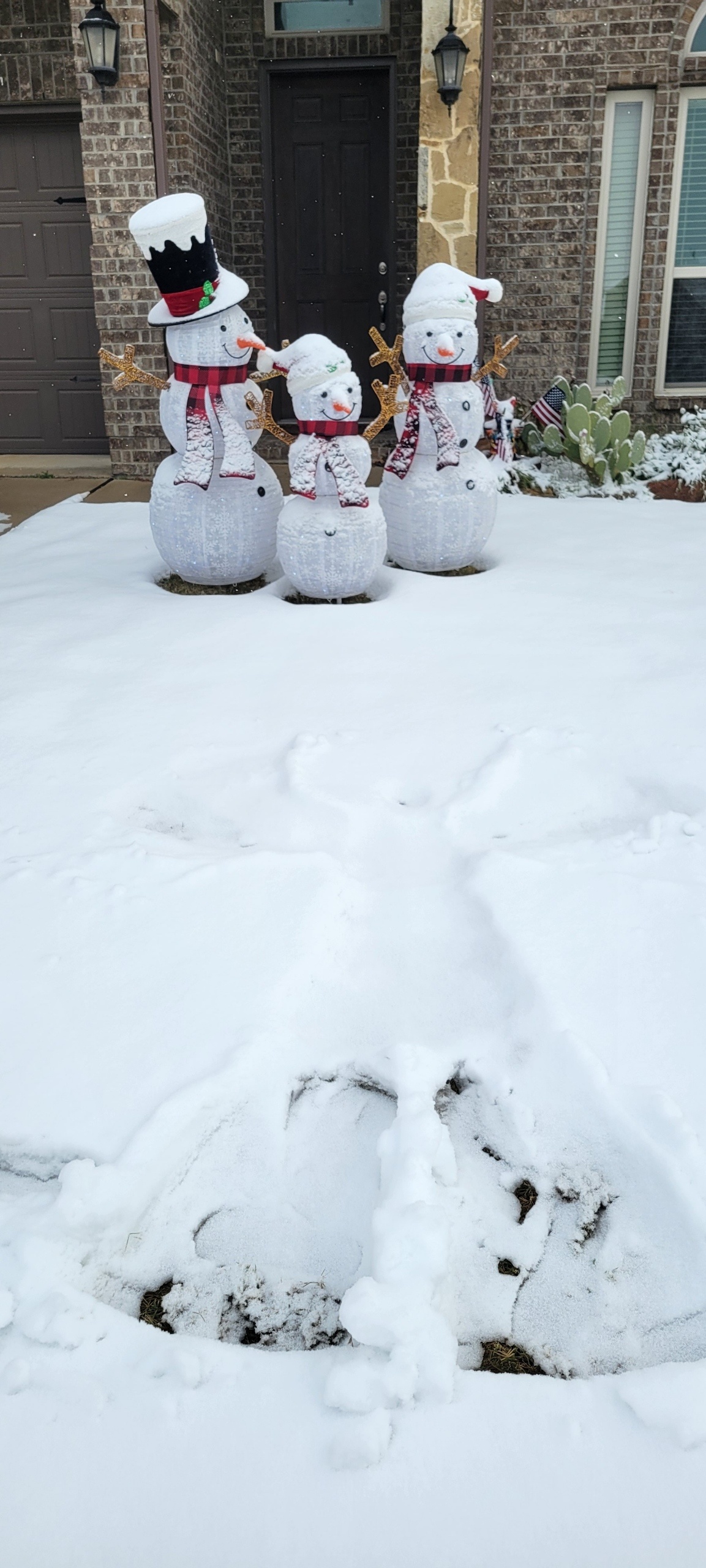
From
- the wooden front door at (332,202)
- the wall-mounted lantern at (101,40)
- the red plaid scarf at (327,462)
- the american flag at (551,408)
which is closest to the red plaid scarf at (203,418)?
the red plaid scarf at (327,462)

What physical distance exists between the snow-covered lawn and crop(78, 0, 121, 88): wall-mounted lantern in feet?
14.6

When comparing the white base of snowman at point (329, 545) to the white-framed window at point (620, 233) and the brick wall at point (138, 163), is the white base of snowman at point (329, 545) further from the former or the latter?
the white-framed window at point (620, 233)

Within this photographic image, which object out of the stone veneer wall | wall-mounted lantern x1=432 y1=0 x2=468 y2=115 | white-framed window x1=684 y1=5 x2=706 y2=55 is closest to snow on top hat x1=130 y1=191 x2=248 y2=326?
the stone veneer wall

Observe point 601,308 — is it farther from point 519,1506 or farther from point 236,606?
point 519,1506

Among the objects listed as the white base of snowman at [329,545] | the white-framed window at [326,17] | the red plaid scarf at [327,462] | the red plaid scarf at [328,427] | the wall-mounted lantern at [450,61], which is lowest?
the white base of snowman at [329,545]

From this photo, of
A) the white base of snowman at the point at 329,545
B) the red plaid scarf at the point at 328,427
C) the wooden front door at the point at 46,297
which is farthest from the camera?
the wooden front door at the point at 46,297

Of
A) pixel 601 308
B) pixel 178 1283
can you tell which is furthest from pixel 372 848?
pixel 601 308

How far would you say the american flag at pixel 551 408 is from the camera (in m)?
5.82

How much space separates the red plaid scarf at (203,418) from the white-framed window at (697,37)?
4853 mm

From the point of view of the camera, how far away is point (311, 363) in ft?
11.0

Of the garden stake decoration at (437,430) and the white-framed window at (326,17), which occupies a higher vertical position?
the white-framed window at (326,17)

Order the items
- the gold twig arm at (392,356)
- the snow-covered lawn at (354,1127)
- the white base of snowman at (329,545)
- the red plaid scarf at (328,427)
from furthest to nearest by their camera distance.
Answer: the gold twig arm at (392,356) < the white base of snowman at (329,545) < the red plaid scarf at (328,427) < the snow-covered lawn at (354,1127)

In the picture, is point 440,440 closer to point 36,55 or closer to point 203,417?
point 203,417

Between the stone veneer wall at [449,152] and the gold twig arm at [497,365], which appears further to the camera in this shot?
the stone veneer wall at [449,152]
